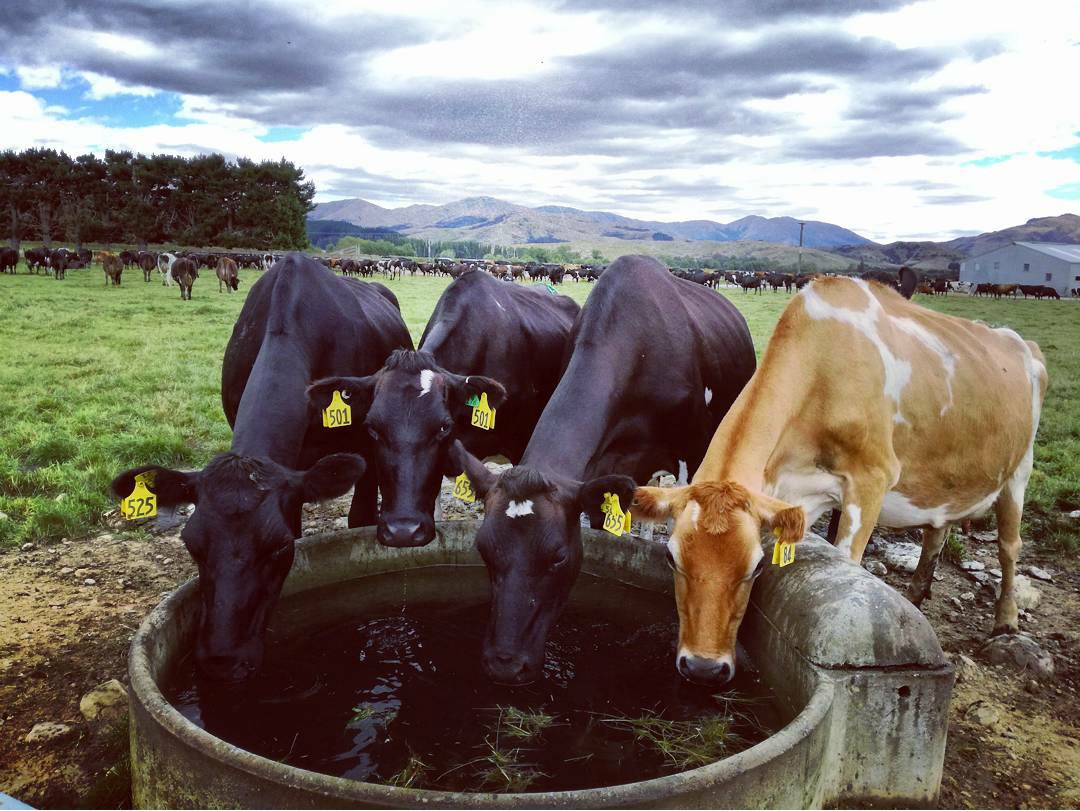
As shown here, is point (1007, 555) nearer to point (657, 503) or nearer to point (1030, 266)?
point (657, 503)

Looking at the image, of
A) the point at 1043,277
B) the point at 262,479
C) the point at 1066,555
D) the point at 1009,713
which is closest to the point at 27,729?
the point at 262,479

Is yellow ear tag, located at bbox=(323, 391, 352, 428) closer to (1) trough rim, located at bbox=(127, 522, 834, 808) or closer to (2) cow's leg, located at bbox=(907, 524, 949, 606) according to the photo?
(1) trough rim, located at bbox=(127, 522, 834, 808)

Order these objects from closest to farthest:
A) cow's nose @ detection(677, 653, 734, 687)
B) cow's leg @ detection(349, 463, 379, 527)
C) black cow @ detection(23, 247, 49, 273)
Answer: cow's nose @ detection(677, 653, 734, 687), cow's leg @ detection(349, 463, 379, 527), black cow @ detection(23, 247, 49, 273)

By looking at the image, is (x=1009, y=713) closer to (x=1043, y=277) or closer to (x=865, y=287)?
(x=865, y=287)

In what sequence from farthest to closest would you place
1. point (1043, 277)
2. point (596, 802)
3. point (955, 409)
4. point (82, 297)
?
point (1043, 277) < point (82, 297) < point (955, 409) < point (596, 802)

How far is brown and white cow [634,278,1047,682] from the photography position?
11.6ft

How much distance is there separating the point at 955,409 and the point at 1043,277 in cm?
9241

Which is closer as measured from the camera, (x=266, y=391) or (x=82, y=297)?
(x=266, y=391)

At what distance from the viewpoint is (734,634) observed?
3.59 m

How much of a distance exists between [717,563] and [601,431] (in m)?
1.41

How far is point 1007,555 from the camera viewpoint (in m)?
5.33

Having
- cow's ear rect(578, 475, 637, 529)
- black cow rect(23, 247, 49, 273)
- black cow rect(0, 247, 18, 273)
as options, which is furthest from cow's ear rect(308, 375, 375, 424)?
black cow rect(23, 247, 49, 273)

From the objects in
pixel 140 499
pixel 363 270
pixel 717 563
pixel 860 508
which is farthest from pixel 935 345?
pixel 363 270

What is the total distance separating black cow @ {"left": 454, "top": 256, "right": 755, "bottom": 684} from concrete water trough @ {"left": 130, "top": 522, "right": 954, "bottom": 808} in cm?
77
